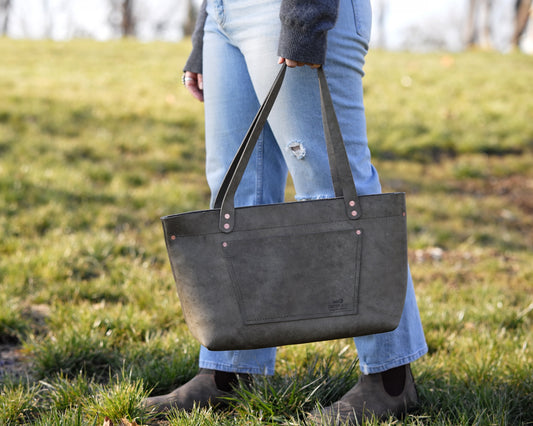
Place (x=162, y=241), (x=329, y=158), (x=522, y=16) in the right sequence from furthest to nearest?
(x=522, y=16), (x=162, y=241), (x=329, y=158)

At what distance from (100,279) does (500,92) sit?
827 cm

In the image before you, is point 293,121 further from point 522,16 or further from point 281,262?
point 522,16

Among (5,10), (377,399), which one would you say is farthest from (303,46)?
(5,10)

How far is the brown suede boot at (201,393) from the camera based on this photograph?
6.07 ft

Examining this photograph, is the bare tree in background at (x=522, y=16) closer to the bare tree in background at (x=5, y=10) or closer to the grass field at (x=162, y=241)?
the grass field at (x=162, y=241)

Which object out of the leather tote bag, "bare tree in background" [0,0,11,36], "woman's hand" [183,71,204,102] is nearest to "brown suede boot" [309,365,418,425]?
the leather tote bag

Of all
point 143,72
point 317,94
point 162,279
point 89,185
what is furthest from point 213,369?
point 143,72

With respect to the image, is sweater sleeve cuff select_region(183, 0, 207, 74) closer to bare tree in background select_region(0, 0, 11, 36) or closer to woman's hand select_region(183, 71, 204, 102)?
woman's hand select_region(183, 71, 204, 102)

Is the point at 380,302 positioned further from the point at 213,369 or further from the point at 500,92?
the point at 500,92

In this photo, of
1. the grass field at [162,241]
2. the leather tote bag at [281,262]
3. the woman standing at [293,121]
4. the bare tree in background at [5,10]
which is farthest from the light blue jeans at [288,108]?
the bare tree in background at [5,10]

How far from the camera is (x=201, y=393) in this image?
191 cm

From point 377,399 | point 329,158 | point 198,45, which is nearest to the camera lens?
Result: point 329,158

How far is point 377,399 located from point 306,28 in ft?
3.87

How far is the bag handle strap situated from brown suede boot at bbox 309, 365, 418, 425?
23.3 inches
